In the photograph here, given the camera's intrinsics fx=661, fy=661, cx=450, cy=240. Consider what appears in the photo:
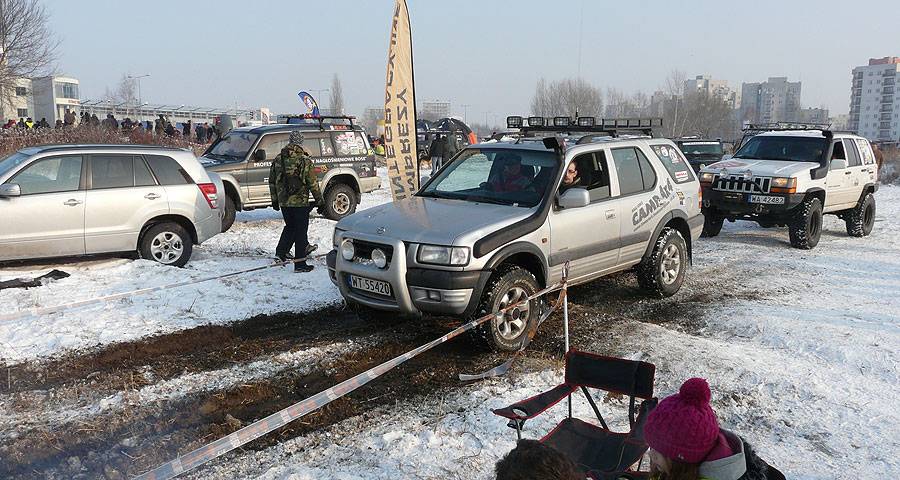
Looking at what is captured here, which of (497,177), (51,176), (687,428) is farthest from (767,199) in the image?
(51,176)

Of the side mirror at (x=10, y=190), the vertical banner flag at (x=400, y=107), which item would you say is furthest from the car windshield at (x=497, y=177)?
the side mirror at (x=10, y=190)

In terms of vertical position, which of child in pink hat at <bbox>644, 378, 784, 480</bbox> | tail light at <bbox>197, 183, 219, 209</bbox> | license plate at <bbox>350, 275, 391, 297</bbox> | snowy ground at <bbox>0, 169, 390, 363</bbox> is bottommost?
snowy ground at <bbox>0, 169, 390, 363</bbox>

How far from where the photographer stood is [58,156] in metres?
8.38

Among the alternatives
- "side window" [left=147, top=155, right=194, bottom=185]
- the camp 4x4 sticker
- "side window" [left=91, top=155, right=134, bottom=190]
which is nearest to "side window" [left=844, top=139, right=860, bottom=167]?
the camp 4x4 sticker

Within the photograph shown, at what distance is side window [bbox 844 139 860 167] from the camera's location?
12389mm

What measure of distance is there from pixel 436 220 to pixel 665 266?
11.0 ft

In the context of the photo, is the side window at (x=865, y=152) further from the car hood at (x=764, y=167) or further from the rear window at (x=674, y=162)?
the rear window at (x=674, y=162)

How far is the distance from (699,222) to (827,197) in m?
4.78

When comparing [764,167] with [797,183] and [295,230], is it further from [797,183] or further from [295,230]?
[295,230]

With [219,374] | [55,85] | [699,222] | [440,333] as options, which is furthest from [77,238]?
[55,85]

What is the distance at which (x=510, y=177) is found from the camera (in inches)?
265

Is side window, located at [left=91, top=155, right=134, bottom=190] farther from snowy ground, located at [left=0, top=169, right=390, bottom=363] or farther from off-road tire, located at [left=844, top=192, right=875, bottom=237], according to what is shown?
off-road tire, located at [left=844, top=192, right=875, bottom=237]

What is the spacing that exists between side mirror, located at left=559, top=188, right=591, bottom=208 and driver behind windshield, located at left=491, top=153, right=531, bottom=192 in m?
0.48

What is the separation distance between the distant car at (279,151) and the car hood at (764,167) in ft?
23.3
